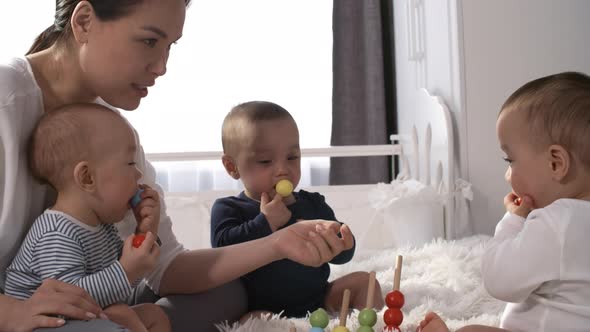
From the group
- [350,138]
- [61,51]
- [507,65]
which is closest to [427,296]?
[61,51]

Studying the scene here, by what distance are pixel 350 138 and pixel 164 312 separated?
88.0 inches

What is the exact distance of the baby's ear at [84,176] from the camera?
129 centimetres

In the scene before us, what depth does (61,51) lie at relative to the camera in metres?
1.44

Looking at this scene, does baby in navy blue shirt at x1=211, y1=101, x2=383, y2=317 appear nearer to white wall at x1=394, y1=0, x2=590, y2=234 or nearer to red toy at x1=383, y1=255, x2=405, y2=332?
red toy at x1=383, y1=255, x2=405, y2=332

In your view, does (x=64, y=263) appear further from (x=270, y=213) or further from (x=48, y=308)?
(x=270, y=213)

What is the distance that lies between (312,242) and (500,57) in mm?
1481

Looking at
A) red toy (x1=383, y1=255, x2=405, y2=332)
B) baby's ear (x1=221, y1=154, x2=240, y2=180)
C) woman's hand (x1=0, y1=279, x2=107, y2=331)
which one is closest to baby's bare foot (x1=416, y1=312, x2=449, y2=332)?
red toy (x1=383, y1=255, x2=405, y2=332)

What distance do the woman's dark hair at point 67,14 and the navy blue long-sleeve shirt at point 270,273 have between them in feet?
1.58

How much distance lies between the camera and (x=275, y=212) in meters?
1.67

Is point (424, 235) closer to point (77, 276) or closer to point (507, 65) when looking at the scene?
point (507, 65)

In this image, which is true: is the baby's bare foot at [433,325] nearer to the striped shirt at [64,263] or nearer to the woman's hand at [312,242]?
the woman's hand at [312,242]

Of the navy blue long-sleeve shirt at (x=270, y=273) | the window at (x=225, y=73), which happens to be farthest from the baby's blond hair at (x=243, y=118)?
the window at (x=225, y=73)

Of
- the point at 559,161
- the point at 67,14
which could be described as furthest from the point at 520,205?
the point at 67,14

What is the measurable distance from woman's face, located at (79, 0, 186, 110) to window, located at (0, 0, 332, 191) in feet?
6.73
